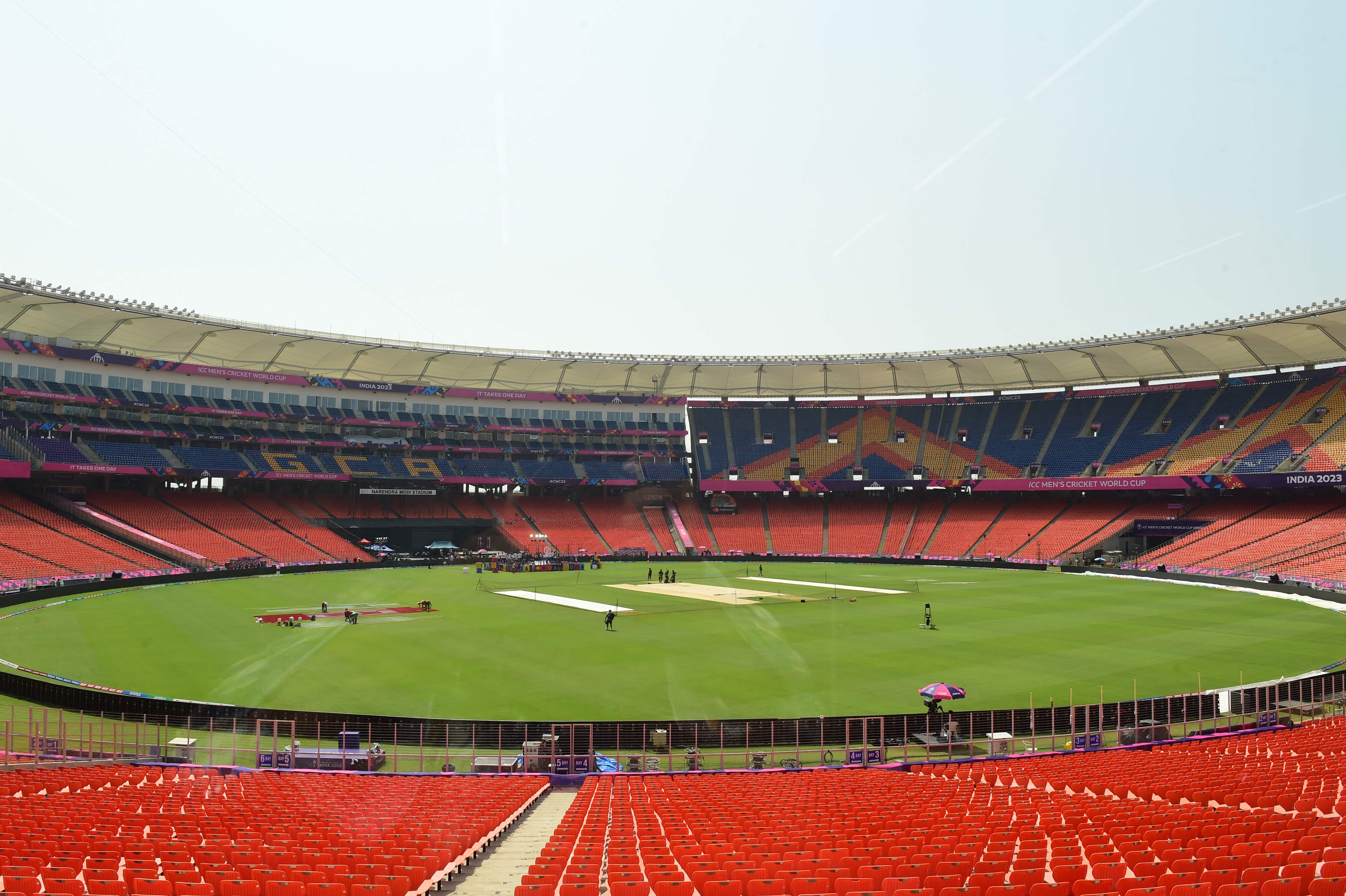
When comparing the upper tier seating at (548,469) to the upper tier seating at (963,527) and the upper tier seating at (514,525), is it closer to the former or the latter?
the upper tier seating at (514,525)

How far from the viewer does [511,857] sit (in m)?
11.2

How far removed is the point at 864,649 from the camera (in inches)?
1296

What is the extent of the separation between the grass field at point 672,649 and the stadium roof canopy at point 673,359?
26013 millimetres

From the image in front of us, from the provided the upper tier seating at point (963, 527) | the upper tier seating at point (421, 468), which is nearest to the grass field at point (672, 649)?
the upper tier seating at point (963, 527)

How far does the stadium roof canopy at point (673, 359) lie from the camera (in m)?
65.2

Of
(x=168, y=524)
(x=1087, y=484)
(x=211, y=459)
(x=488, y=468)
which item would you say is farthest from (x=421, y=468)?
(x=1087, y=484)

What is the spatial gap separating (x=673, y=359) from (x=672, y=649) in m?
55.8

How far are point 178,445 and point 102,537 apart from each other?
15602 mm

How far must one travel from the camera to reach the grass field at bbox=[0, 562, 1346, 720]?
25.4m

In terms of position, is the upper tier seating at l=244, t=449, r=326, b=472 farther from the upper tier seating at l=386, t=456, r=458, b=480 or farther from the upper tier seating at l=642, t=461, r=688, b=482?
the upper tier seating at l=642, t=461, r=688, b=482

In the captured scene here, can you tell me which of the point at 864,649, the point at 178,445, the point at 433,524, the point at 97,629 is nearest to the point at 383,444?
the point at 433,524

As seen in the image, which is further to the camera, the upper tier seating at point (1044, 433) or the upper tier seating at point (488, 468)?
the upper tier seating at point (488, 468)

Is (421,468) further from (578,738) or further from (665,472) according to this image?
(578,738)

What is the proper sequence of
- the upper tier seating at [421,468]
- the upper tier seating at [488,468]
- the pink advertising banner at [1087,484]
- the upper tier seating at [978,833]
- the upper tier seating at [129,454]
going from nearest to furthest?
the upper tier seating at [978,833] < the upper tier seating at [129,454] < the pink advertising banner at [1087,484] < the upper tier seating at [421,468] < the upper tier seating at [488,468]
